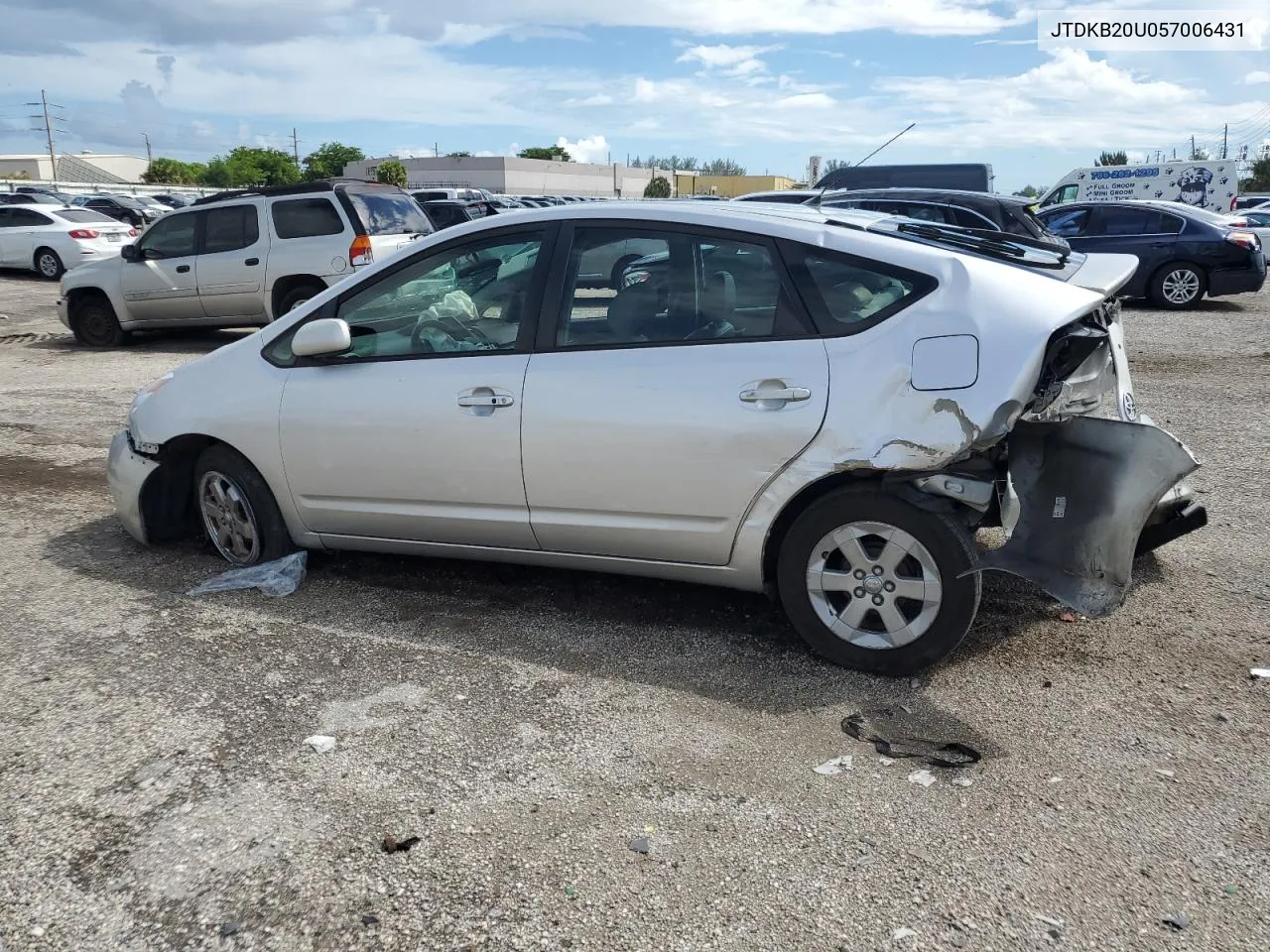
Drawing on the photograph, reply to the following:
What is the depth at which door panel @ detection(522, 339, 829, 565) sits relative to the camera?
3805 millimetres

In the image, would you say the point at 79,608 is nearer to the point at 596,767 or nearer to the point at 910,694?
the point at 596,767

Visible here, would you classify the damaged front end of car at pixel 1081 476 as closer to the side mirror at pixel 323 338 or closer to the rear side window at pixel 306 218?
the side mirror at pixel 323 338

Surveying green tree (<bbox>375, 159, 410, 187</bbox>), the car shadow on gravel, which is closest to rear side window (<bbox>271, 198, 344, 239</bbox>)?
the car shadow on gravel

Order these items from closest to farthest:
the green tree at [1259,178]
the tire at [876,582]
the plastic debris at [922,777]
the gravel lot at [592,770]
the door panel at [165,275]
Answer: the gravel lot at [592,770], the plastic debris at [922,777], the tire at [876,582], the door panel at [165,275], the green tree at [1259,178]

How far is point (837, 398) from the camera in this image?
372cm

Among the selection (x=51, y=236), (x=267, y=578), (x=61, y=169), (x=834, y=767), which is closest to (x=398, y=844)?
(x=834, y=767)

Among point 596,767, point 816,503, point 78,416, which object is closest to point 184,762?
point 596,767

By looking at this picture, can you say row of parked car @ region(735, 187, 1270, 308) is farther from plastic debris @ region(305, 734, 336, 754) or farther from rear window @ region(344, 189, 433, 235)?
plastic debris @ region(305, 734, 336, 754)

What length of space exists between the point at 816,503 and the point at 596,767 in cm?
126

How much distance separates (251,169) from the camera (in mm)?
109250

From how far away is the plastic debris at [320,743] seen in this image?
344 cm

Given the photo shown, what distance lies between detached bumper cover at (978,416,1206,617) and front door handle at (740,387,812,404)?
0.87 metres

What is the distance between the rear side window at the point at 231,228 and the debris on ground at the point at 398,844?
10.5 m

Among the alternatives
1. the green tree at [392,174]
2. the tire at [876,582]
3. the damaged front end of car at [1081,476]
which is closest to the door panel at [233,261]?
the tire at [876,582]
